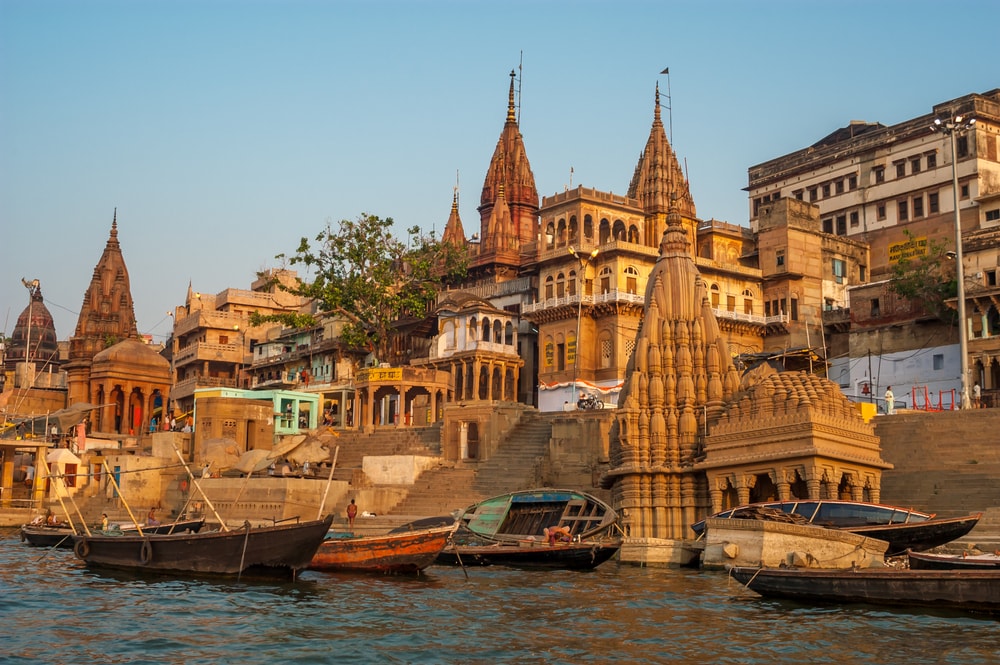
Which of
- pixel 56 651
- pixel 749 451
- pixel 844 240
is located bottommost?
pixel 56 651

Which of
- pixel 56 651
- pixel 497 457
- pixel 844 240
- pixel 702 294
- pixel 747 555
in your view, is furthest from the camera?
pixel 844 240

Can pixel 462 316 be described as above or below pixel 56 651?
above

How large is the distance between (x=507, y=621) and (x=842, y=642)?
5370 mm

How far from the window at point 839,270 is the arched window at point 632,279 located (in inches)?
482

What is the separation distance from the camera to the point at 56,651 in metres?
15.9

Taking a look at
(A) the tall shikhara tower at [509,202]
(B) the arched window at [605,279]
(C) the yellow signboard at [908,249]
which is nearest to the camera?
(B) the arched window at [605,279]

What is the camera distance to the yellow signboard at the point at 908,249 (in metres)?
55.7

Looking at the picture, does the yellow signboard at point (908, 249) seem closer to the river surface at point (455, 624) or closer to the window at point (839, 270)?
the window at point (839, 270)

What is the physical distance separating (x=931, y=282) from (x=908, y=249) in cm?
1019

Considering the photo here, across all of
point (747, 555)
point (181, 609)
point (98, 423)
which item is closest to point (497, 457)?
point (747, 555)

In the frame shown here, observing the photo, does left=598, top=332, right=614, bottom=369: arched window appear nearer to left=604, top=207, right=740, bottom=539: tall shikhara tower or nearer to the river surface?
left=604, top=207, right=740, bottom=539: tall shikhara tower

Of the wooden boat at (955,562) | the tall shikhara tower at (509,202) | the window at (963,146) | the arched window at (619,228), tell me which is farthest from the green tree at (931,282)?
the wooden boat at (955,562)

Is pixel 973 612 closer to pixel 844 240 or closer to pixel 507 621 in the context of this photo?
pixel 507 621

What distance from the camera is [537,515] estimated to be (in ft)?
101
